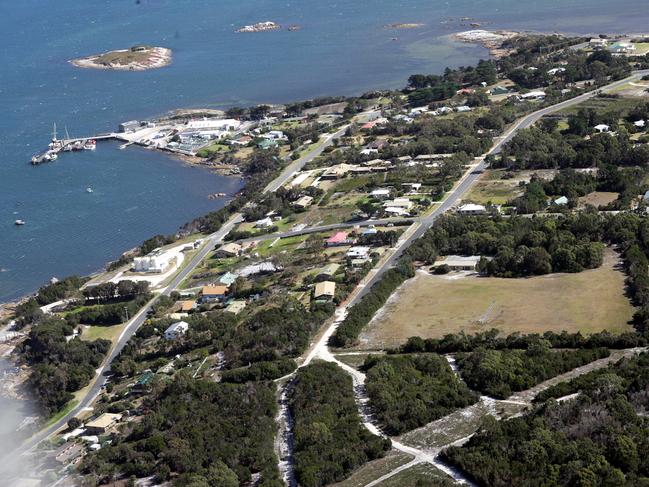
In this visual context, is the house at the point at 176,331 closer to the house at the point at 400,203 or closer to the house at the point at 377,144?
the house at the point at 400,203

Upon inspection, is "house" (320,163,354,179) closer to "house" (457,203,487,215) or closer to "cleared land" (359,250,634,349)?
"house" (457,203,487,215)

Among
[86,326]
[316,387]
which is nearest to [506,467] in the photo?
[316,387]

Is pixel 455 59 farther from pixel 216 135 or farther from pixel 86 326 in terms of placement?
pixel 86 326

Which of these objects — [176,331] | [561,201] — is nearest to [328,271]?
[176,331]

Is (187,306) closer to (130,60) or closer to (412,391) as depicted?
(412,391)

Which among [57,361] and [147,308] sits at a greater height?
[57,361]

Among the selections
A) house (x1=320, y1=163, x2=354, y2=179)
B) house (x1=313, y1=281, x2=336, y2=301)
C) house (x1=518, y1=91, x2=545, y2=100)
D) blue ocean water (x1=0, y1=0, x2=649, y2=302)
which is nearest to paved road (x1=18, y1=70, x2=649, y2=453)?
house (x1=313, y1=281, x2=336, y2=301)

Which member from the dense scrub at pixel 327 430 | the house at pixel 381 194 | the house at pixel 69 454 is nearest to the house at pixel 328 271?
the dense scrub at pixel 327 430
